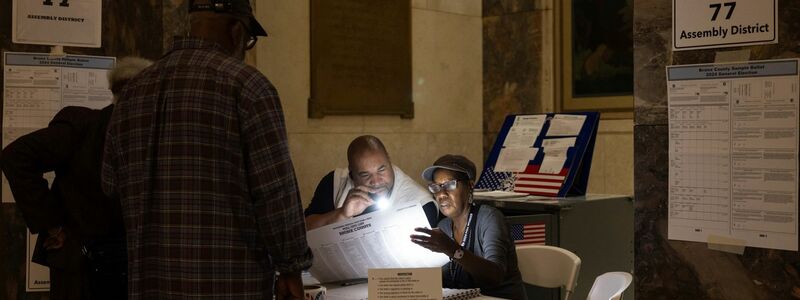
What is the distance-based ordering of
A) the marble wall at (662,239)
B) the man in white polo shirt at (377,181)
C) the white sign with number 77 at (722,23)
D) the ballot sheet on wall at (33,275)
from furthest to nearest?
1. the ballot sheet on wall at (33,275)
2. the man in white polo shirt at (377,181)
3. the marble wall at (662,239)
4. the white sign with number 77 at (722,23)

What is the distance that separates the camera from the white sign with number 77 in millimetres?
2678

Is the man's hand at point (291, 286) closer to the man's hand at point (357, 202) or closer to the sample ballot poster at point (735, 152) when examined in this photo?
the sample ballot poster at point (735, 152)

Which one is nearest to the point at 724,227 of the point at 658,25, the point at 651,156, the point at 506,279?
the point at 651,156

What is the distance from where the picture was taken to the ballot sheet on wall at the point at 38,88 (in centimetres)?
429

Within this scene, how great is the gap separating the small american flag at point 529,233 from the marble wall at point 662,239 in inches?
67.9

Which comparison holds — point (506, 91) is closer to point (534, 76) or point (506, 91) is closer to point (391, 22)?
point (534, 76)

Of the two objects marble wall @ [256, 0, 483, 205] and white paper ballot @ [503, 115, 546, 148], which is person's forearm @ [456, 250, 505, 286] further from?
marble wall @ [256, 0, 483, 205]

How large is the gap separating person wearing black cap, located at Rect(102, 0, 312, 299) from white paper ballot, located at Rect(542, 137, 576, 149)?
323 centimetres

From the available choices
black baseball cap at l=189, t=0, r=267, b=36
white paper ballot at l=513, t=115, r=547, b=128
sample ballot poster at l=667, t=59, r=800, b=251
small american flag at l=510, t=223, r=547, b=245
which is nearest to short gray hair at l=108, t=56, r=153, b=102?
black baseball cap at l=189, t=0, r=267, b=36

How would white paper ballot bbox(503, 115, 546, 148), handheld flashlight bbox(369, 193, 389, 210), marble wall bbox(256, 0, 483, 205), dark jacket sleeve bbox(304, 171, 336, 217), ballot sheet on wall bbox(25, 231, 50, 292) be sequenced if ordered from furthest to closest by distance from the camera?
1. marble wall bbox(256, 0, 483, 205)
2. white paper ballot bbox(503, 115, 546, 148)
3. dark jacket sleeve bbox(304, 171, 336, 217)
4. ballot sheet on wall bbox(25, 231, 50, 292)
5. handheld flashlight bbox(369, 193, 389, 210)

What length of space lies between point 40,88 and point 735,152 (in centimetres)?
312

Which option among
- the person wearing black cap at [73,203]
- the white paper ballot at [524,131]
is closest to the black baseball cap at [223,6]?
the person wearing black cap at [73,203]

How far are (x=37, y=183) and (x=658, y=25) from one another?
7.48 ft

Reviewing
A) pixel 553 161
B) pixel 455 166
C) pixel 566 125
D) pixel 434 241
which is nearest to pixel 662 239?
pixel 434 241
